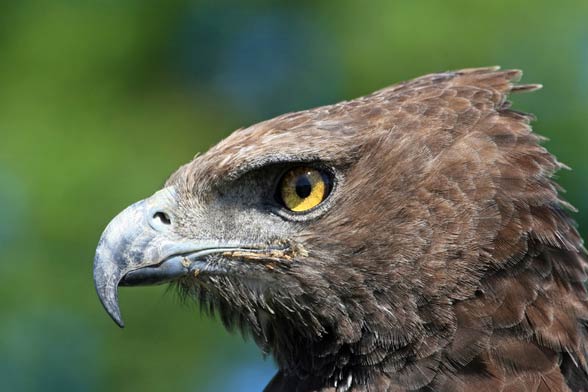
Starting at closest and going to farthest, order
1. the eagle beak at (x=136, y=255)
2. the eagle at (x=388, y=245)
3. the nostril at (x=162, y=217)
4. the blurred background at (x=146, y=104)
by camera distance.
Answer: the eagle at (x=388, y=245) → the eagle beak at (x=136, y=255) → the nostril at (x=162, y=217) → the blurred background at (x=146, y=104)

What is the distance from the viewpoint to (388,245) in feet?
13.9

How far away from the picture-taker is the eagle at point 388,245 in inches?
161

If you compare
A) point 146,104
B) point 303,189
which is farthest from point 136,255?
point 146,104

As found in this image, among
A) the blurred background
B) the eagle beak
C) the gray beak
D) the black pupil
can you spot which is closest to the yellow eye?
the black pupil

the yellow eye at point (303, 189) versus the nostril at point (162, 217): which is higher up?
the nostril at point (162, 217)

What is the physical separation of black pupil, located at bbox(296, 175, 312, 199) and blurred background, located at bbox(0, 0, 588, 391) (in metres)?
4.28

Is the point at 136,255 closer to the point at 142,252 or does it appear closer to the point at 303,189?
the point at 142,252

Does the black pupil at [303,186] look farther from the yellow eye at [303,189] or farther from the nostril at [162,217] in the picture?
the nostril at [162,217]

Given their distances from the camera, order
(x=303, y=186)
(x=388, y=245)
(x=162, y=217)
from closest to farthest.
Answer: (x=388, y=245), (x=303, y=186), (x=162, y=217)

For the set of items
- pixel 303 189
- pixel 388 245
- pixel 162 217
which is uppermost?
pixel 162 217

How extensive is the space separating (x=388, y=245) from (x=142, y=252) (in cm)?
98

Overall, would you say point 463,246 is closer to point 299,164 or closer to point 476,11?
point 299,164

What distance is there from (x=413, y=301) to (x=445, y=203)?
401 mm

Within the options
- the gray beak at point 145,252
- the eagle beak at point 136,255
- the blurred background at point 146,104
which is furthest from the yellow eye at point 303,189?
the blurred background at point 146,104
